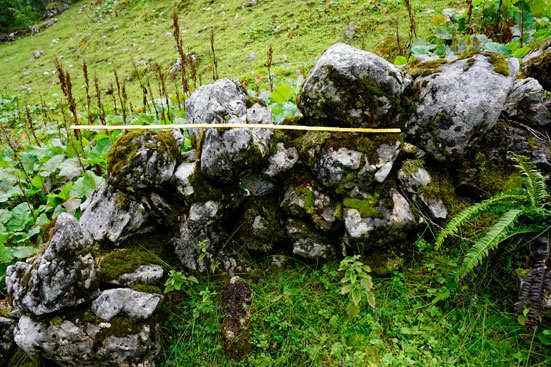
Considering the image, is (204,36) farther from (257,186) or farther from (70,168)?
(257,186)

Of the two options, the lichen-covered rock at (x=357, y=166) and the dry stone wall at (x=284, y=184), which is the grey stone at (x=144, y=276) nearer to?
the dry stone wall at (x=284, y=184)

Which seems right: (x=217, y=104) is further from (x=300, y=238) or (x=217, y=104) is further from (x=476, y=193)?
(x=476, y=193)

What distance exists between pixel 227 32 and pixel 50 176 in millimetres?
12015

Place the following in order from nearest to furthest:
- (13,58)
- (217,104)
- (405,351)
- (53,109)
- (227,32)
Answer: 1. (405,351)
2. (217,104)
3. (53,109)
4. (227,32)
5. (13,58)

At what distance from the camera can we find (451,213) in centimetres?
309

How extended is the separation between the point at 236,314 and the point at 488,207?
2542 millimetres

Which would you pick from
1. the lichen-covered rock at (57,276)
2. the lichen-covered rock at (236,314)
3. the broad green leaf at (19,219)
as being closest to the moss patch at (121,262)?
the lichen-covered rock at (57,276)

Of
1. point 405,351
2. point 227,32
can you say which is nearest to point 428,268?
point 405,351

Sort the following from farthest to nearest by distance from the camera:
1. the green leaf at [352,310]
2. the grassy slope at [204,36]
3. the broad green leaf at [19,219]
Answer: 1. the grassy slope at [204,36]
2. the broad green leaf at [19,219]
3. the green leaf at [352,310]

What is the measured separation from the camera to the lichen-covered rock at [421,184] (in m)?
3.03

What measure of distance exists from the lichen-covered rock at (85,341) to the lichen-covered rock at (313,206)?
5.98ft

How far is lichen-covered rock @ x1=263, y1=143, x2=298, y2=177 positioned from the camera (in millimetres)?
3215

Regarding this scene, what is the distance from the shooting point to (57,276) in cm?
248

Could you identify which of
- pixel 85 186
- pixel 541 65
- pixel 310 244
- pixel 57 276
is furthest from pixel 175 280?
pixel 541 65
